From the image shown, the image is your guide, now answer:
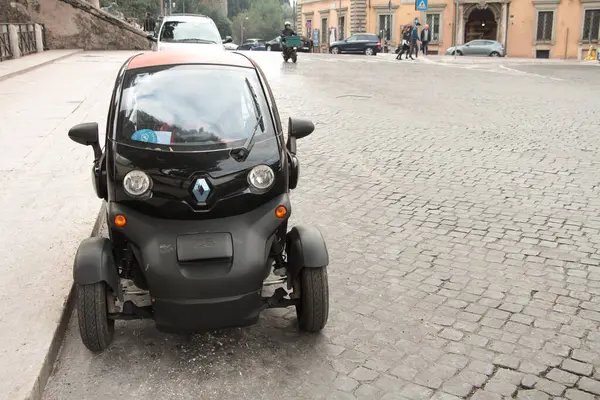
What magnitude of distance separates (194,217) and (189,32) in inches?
617

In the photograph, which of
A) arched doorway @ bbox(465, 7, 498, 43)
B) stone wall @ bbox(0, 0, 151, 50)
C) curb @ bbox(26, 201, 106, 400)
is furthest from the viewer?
arched doorway @ bbox(465, 7, 498, 43)

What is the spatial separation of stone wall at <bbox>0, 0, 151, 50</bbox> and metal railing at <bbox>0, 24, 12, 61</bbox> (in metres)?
4.40

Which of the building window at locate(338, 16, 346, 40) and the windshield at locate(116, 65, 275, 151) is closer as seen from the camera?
the windshield at locate(116, 65, 275, 151)

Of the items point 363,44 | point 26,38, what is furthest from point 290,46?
point 363,44

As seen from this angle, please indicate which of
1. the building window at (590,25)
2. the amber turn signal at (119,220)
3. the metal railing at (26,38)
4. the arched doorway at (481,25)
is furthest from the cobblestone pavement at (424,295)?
the arched doorway at (481,25)

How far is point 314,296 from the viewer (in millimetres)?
3828

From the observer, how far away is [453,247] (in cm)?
558

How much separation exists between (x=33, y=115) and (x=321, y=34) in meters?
55.1

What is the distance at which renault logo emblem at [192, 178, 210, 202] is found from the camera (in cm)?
363

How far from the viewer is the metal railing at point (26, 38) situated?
70.4 feet

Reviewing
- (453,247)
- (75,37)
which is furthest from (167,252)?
(75,37)

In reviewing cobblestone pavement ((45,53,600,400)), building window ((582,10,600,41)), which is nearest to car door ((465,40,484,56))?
building window ((582,10,600,41))

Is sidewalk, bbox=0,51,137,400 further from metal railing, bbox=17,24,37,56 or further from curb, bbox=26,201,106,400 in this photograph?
metal railing, bbox=17,24,37,56

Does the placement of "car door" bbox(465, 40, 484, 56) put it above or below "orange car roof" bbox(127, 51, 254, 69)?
below
